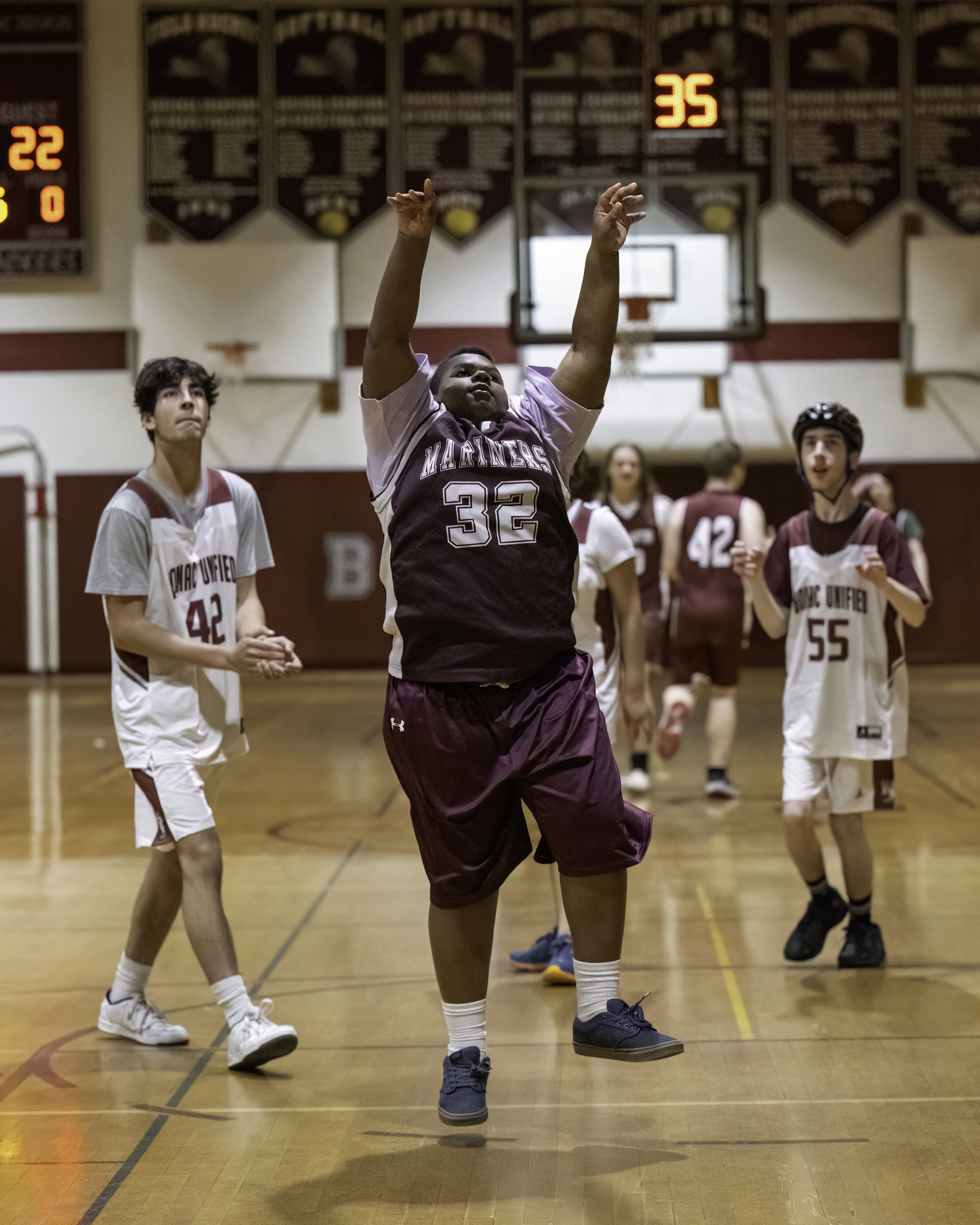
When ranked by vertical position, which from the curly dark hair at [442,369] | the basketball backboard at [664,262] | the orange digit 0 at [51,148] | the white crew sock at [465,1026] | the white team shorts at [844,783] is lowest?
the white crew sock at [465,1026]

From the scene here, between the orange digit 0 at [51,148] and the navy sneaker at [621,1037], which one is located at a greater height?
the orange digit 0 at [51,148]

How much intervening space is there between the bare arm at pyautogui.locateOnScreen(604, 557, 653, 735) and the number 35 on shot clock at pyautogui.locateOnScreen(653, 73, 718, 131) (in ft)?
26.6

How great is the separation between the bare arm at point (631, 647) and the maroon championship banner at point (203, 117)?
11.6 m

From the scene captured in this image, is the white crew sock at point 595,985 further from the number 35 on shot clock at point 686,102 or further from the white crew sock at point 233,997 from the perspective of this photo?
the number 35 on shot clock at point 686,102

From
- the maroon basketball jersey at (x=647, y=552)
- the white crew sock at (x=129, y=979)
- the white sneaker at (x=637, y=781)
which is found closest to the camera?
the white crew sock at (x=129, y=979)

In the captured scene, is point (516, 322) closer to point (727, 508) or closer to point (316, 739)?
point (316, 739)

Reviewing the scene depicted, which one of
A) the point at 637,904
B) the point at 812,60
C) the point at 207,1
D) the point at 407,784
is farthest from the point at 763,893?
the point at 207,1

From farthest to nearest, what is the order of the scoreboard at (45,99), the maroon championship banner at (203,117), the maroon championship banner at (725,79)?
1. the maroon championship banner at (203,117)
2. the scoreboard at (45,99)
3. the maroon championship banner at (725,79)

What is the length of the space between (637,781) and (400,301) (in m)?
5.52

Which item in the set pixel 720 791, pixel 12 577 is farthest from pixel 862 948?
pixel 12 577

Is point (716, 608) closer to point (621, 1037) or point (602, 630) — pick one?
point (602, 630)

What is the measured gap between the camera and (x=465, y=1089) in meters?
3.27

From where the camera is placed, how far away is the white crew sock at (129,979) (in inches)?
173

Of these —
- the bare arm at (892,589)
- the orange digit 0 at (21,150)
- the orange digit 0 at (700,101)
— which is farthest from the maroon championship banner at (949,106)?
the bare arm at (892,589)
